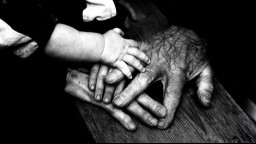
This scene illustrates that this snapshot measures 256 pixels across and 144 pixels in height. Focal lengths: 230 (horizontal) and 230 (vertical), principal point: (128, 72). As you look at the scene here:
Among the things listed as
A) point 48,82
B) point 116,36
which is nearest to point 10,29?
point 48,82

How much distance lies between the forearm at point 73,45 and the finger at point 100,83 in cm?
5

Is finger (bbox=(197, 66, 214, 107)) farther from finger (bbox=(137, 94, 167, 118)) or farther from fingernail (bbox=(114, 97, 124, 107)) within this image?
fingernail (bbox=(114, 97, 124, 107))

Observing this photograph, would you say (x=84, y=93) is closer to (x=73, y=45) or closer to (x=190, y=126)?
(x=73, y=45)

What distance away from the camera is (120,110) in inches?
32.0

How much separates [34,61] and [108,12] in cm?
36

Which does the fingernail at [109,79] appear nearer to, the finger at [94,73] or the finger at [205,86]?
the finger at [94,73]

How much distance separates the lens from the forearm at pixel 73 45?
2.63 feet

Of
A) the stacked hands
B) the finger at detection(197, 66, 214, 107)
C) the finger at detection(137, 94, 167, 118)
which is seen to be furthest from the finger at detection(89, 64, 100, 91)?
the finger at detection(197, 66, 214, 107)

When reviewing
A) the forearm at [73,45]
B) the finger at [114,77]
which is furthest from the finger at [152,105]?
the forearm at [73,45]

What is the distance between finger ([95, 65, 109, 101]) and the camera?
854mm

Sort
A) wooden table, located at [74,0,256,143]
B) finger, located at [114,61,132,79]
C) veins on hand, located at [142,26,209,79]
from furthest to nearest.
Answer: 1. veins on hand, located at [142,26,209,79]
2. finger, located at [114,61,132,79]
3. wooden table, located at [74,0,256,143]

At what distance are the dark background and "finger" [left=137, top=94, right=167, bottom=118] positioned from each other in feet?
0.93

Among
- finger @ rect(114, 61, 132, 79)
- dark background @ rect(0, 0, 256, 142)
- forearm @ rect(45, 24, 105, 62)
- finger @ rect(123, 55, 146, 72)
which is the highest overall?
forearm @ rect(45, 24, 105, 62)

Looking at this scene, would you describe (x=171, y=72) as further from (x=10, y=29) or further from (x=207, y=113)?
(x=10, y=29)
